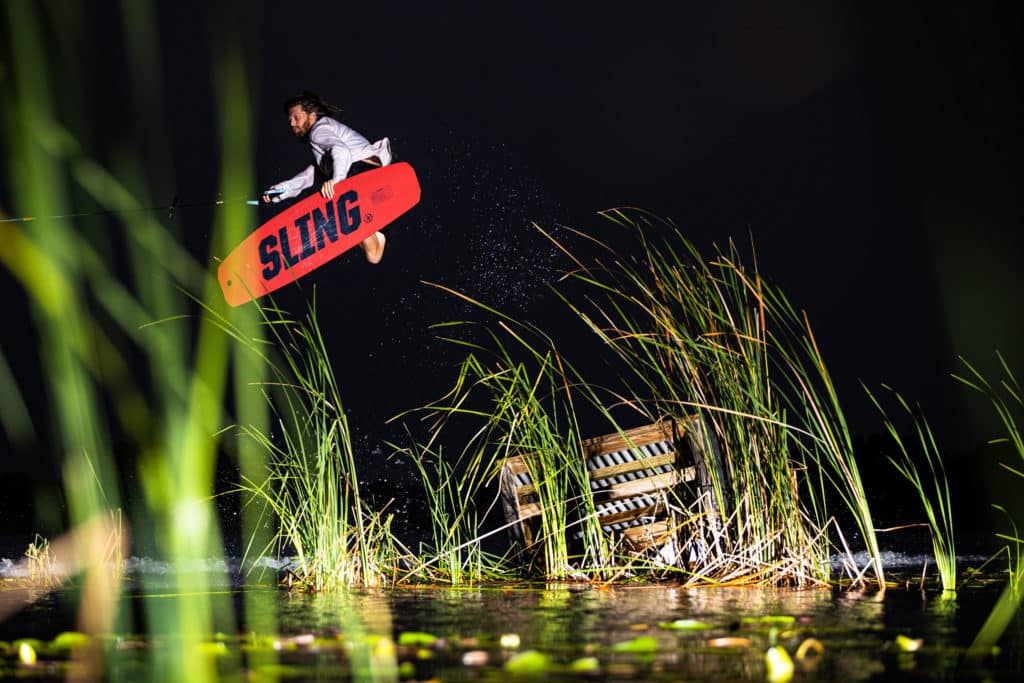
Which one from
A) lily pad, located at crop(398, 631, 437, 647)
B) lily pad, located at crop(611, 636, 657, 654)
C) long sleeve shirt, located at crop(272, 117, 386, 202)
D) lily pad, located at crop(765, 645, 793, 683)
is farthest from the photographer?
long sleeve shirt, located at crop(272, 117, 386, 202)

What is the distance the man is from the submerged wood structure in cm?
378

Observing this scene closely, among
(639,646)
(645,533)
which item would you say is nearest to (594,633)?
(639,646)

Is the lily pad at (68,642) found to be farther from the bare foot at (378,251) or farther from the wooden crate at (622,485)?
the bare foot at (378,251)

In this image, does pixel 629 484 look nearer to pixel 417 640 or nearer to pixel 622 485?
pixel 622 485

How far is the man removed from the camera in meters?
7.18

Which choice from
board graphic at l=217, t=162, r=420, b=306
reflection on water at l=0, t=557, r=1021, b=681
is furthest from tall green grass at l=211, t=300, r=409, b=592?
board graphic at l=217, t=162, r=420, b=306

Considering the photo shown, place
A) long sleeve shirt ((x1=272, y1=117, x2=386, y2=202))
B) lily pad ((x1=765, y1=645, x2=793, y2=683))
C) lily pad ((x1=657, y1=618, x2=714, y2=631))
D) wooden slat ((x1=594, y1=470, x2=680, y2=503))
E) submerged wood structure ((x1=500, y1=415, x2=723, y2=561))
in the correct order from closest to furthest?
1. lily pad ((x1=765, y1=645, x2=793, y2=683))
2. lily pad ((x1=657, y1=618, x2=714, y2=631))
3. submerged wood structure ((x1=500, y1=415, x2=723, y2=561))
4. wooden slat ((x1=594, y1=470, x2=680, y2=503))
5. long sleeve shirt ((x1=272, y1=117, x2=386, y2=202))

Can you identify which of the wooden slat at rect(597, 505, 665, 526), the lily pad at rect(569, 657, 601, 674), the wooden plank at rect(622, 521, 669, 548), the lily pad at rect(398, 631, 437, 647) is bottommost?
the lily pad at rect(569, 657, 601, 674)

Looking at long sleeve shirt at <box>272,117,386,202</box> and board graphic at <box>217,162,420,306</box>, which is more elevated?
long sleeve shirt at <box>272,117,386,202</box>

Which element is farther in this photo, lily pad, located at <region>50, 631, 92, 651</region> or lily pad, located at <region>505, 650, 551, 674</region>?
lily pad, located at <region>50, 631, 92, 651</region>

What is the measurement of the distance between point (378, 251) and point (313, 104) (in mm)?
1130

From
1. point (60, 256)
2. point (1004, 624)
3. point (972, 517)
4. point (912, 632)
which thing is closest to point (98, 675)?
point (60, 256)

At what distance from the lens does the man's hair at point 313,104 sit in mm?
7359

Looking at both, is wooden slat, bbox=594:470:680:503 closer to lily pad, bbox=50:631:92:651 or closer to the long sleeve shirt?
lily pad, bbox=50:631:92:651
